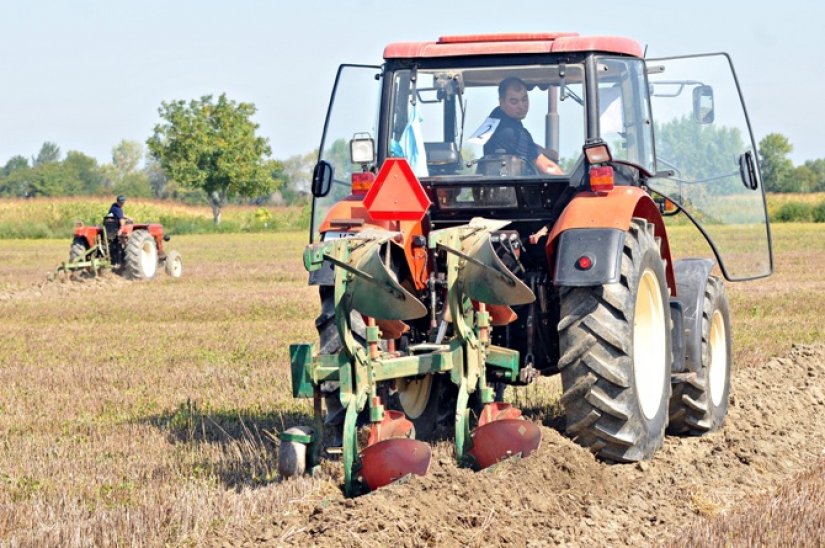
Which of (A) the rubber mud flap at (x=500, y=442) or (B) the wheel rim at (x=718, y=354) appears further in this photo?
(B) the wheel rim at (x=718, y=354)

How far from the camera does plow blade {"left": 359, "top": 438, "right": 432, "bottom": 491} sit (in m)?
5.46

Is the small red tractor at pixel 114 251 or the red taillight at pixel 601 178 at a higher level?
the red taillight at pixel 601 178

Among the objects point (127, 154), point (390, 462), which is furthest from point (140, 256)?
point (127, 154)

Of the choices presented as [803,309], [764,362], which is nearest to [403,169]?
[764,362]

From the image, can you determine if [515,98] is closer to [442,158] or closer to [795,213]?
[442,158]

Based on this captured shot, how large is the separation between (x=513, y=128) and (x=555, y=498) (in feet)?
7.37

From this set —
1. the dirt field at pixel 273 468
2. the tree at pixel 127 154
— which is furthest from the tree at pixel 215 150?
the tree at pixel 127 154

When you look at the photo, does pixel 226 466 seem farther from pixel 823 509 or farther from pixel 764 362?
pixel 764 362

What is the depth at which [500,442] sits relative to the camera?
19.3 feet

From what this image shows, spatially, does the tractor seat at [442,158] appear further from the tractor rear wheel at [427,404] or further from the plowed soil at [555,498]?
the plowed soil at [555,498]

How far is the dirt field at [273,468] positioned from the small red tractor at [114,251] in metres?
9.04

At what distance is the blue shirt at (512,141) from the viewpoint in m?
6.93

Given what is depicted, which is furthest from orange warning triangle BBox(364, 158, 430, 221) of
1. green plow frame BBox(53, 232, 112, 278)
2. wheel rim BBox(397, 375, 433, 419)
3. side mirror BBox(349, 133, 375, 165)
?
green plow frame BBox(53, 232, 112, 278)

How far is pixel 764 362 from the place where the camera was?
A: 10555 mm
